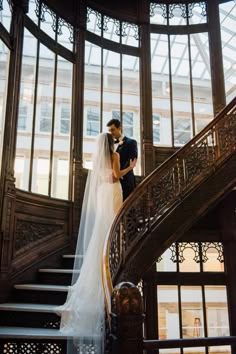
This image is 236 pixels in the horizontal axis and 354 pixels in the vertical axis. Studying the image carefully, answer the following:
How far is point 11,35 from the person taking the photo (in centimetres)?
466

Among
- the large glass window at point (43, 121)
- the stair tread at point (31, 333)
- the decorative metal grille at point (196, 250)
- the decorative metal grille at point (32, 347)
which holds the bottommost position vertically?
the decorative metal grille at point (32, 347)

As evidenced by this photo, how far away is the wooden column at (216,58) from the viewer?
6.50 m

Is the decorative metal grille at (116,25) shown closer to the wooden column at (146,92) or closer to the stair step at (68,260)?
the wooden column at (146,92)

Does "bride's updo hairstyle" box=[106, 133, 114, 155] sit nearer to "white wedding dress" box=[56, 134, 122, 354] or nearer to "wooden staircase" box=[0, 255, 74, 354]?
"white wedding dress" box=[56, 134, 122, 354]

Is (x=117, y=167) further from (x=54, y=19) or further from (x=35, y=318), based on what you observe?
(x=54, y=19)

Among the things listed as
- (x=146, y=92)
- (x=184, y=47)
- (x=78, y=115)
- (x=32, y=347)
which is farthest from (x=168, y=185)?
(x=184, y=47)

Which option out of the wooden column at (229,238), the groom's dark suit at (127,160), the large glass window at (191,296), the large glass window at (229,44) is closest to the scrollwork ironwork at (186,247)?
the large glass window at (191,296)

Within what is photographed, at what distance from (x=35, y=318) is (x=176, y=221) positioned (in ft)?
6.09

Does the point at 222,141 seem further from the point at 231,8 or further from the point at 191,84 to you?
the point at 231,8

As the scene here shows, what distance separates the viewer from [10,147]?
4340 mm

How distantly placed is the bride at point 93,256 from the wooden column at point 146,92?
188 cm

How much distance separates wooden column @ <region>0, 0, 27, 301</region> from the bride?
940 millimetres

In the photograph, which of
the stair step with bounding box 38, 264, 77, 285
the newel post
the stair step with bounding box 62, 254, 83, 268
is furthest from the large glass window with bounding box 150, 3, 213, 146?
the newel post

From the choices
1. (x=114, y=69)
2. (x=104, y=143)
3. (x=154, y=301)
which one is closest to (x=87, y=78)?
(x=114, y=69)
